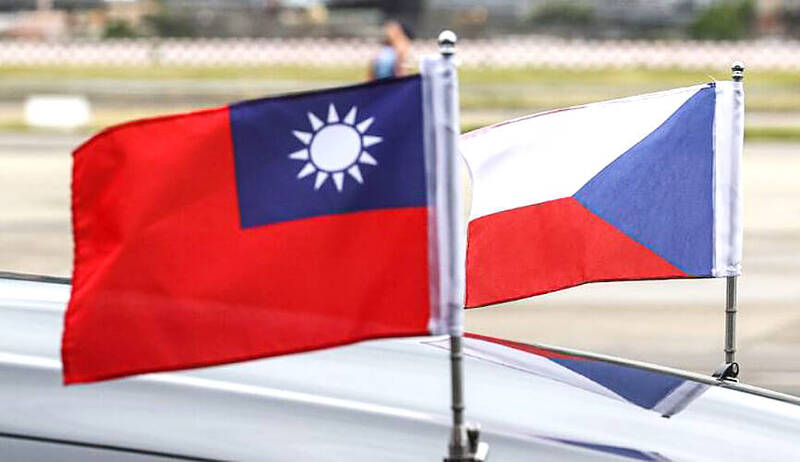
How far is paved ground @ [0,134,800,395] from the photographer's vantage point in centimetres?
862

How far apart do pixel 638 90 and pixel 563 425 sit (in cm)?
3128

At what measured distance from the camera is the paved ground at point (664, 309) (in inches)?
339

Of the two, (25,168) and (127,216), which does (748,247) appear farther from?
(127,216)

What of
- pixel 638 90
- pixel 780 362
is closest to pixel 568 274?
pixel 780 362

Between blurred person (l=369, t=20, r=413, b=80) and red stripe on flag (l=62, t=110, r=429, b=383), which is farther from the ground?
blurred person (l=369, t=20, r=413, b=80)

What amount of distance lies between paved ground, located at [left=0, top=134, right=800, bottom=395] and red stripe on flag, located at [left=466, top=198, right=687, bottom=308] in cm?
447

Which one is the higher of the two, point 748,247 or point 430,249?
point 748,247

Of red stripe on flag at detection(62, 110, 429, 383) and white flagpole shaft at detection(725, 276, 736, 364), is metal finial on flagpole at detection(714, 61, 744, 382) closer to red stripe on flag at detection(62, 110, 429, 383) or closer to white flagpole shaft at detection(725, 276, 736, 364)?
white flagpole shaft at detection(725, 276, 736, 364)

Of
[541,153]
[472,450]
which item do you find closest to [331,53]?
[541,153]

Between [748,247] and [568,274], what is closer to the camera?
[568,274]

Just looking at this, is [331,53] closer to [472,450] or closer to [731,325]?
[731,325]

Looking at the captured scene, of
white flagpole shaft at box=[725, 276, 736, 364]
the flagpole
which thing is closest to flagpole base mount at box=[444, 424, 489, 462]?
the flagpole

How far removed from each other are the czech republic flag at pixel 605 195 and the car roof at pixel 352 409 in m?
0.47

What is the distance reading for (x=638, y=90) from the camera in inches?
1309
